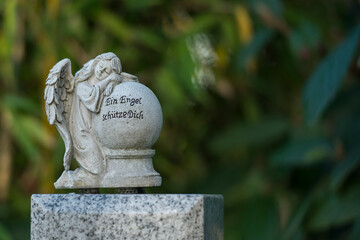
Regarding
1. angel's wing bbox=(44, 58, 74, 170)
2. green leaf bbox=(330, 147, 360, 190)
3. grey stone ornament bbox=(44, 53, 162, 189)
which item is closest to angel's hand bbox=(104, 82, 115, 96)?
grey stone ornament bbox=(44, 53, 162, 189)

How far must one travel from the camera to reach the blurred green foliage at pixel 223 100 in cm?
557

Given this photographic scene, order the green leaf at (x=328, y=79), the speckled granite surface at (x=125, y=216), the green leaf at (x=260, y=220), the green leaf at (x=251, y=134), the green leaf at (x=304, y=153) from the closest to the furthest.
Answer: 1. the speckled granite surface at (x=125, y=216)
2. the green leaf at (x=328, y=79)
3. the green leaf at (x=304, y=153)
4. the green leaf at (x=260, y=220)
5. the green leaf at (x=251, y=134)

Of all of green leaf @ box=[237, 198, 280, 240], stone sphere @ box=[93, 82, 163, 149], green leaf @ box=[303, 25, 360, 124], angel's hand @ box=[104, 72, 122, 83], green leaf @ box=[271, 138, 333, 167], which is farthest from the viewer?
green leaf @ box=[237, 198, 280, 240]

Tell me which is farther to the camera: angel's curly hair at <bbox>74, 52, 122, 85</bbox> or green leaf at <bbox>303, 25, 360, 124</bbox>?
green leaf at <bbox>303, 25, 360, 124</bbox>

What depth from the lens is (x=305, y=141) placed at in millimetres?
5555

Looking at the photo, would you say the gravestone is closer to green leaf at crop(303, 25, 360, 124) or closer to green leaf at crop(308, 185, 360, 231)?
green leaf at crop(303, 25, 360, 124)

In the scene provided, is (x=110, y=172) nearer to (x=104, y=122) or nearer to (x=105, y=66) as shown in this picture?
(x=104, y=122)

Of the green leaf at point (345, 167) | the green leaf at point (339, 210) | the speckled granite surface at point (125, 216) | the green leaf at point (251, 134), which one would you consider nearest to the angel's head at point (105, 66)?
the speckled granite surface at point (125, 216)

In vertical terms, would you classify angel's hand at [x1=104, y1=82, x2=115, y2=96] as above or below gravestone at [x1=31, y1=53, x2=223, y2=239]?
above

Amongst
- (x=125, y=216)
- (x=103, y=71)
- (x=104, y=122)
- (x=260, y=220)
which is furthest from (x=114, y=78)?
(x=260, y=220)

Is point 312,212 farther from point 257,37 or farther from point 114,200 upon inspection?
point 114,200

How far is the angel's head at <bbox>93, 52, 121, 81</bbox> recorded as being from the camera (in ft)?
11.2

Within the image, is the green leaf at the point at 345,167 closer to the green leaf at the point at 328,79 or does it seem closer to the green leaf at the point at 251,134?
the green leaf at the point at 328,79

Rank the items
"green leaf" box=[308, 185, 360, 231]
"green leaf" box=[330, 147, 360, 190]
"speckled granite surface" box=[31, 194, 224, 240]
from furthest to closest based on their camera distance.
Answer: "green leaf" box=[308, 185, 360, 231] < "green leaf" box=[330, 147, 360, 190] < "speckled granite surface" box=[31, 194, 224, 240]
